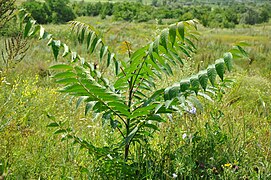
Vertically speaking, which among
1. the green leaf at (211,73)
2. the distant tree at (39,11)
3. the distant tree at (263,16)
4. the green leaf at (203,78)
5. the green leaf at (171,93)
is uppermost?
the green leaf at (211,73)

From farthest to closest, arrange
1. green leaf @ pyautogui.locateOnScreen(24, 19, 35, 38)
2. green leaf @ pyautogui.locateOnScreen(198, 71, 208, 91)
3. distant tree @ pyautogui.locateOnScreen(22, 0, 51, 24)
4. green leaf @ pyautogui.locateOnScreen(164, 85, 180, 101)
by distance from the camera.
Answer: distant tree @ pyautogui.locateOnScreen(22, 0, 51, 24)
green leaf @ pyautogui.locateOnScreen(24, 19, 35, 38)
green leaf @ pyautogui.locateOnScreen(164, 85, 180, 101)
green leaf @ pyautogui.locateOnScreen(198, 71, 208, 91)

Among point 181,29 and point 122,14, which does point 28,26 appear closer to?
point 181,29

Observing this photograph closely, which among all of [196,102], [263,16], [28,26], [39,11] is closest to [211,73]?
[196,102]

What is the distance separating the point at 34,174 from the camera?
8.55 ft

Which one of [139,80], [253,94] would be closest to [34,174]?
[139,80]

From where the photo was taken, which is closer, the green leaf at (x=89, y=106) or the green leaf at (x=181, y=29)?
the green leaf at (x=181, y=29)

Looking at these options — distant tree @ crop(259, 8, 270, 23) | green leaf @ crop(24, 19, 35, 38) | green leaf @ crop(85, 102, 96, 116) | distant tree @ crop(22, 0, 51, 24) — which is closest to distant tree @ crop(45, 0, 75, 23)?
distant tree @ crop(22, 0, 51, 24)

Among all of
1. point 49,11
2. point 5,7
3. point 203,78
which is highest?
point 5,7

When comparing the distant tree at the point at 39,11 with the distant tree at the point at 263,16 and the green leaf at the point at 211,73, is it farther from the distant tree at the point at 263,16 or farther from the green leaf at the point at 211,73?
the distant tree at the point at 263,16

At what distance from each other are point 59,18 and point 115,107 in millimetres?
32115

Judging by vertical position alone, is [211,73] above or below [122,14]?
above

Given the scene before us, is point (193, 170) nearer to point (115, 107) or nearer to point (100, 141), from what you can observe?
point (115, 107)

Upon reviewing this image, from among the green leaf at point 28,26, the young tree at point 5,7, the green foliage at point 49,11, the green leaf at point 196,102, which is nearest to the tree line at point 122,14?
the green foliage at point 49,11

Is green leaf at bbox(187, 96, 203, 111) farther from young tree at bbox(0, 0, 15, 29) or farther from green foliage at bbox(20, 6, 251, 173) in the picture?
young tree at bbox(0, 0, 15, 29)
